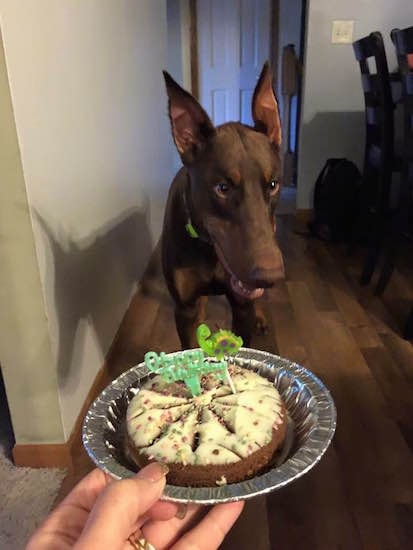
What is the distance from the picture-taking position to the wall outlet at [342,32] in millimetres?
3609

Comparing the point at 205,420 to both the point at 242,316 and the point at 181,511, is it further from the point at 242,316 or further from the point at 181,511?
the point at 242,316

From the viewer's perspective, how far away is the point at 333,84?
149 inches

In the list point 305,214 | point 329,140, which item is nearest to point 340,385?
point 305,214

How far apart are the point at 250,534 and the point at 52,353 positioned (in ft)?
2.34

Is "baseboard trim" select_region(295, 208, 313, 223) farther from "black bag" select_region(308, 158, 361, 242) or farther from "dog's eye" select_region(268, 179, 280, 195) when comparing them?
"dog's eye" select_region(268, 179, 280, 195)

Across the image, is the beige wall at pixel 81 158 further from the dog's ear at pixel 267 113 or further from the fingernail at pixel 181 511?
the fingernail at pixel 181 511

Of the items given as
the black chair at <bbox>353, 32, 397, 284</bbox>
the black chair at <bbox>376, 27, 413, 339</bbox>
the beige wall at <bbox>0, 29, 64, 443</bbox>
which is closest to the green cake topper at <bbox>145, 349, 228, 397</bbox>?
the beige wall at <bbox>0, 29, 64, 443</bbox>

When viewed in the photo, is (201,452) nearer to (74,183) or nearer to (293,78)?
(74,183)

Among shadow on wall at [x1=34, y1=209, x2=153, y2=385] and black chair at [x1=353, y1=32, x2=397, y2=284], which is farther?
black chair at [x1=353, y1=32, x2=397, y2=284]

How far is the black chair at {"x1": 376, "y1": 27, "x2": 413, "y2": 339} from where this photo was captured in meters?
2.07

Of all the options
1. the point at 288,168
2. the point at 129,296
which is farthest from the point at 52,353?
the point at 288,168

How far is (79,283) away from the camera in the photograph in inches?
67.5

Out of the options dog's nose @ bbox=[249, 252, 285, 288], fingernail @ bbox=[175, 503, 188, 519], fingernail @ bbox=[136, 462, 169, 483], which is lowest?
fingernail @ bbox=[175, 503, 188, 519]

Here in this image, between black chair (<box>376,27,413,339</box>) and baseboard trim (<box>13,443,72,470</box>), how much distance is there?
152 centimetres
